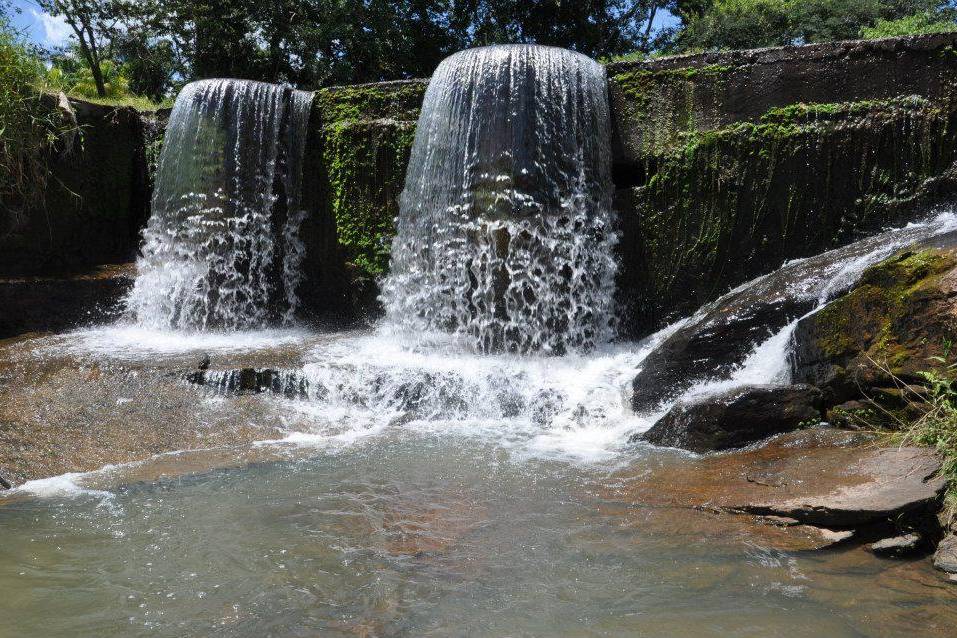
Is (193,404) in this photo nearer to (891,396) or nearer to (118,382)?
(118,382)

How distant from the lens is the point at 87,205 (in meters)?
8.58

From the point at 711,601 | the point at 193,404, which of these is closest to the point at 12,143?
the point at 193,404

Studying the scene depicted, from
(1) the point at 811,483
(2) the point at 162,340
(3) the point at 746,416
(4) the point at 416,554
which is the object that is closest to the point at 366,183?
(2) the point at 162,340

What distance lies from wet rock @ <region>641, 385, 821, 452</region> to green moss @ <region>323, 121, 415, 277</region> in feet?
15.1

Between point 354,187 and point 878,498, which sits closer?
point 878,498

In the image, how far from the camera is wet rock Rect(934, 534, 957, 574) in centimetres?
266

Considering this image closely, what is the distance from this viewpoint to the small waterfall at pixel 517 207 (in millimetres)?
6680

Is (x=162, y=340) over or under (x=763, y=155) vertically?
under

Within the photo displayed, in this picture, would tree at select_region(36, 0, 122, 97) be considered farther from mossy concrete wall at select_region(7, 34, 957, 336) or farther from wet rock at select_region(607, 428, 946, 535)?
wet rock at select_region(607, 428, 946, 535)

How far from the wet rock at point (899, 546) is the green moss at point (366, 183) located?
608cm

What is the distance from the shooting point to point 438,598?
8.39 feet

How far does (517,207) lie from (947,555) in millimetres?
4598

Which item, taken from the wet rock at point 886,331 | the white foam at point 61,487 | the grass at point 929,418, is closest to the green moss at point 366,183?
the white foam at point 61,487

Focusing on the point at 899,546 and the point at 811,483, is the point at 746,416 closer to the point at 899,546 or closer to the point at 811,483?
the point at 811,483
